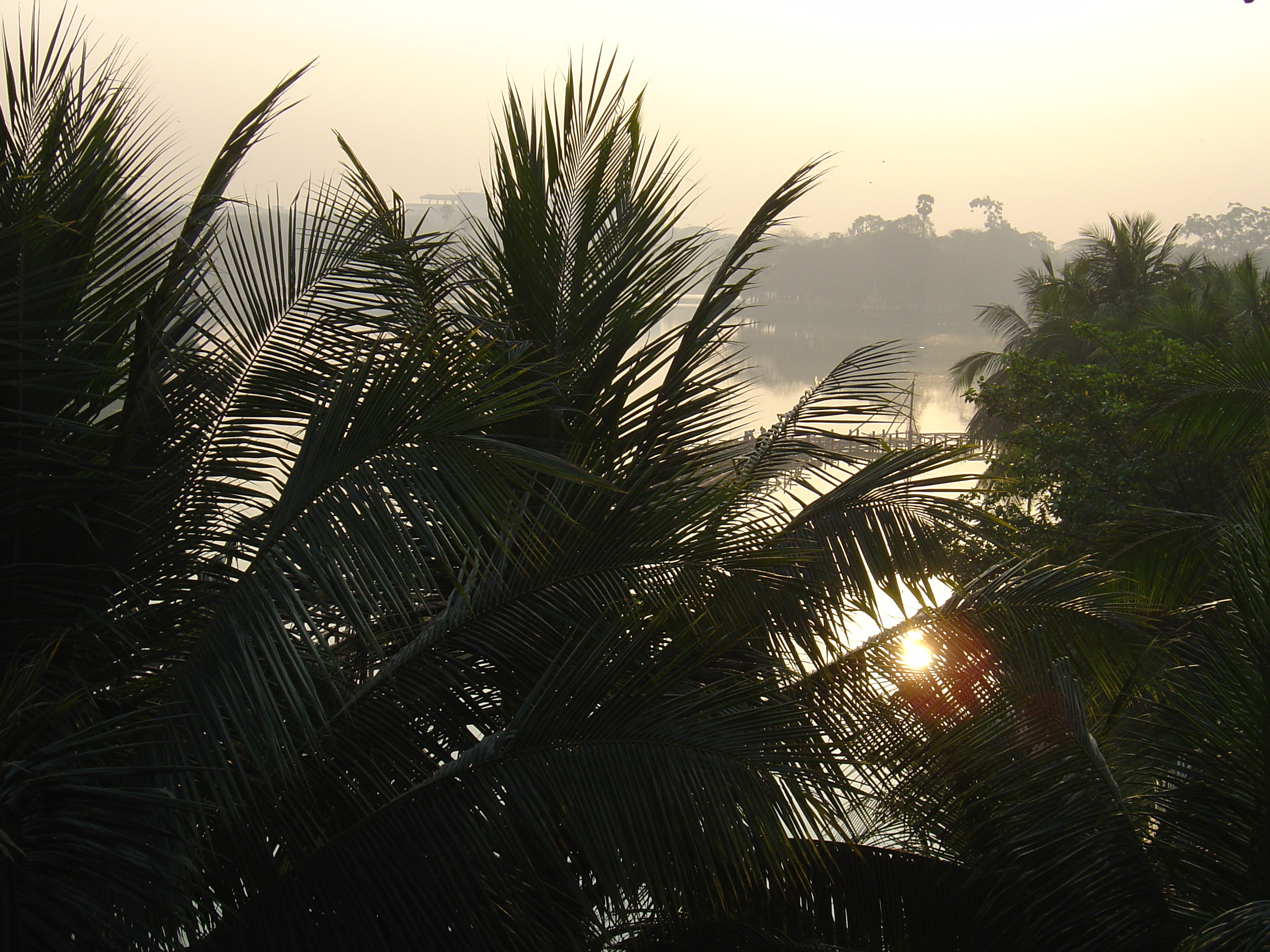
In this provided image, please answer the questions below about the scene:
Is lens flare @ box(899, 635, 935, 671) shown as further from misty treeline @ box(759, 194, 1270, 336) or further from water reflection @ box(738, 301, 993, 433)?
misty treeline @ box(759, 194, 1270, 336)

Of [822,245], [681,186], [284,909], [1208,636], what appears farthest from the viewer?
[822,245]

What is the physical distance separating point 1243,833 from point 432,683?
6.70ft

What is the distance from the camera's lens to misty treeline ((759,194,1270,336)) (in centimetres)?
5278

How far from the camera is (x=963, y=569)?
7293mm

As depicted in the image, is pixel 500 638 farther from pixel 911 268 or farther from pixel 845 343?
pixel 911 268

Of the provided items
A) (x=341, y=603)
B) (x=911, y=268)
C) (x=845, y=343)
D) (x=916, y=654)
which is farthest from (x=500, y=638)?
(x=911, y=268)

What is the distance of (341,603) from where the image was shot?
71.6 inches

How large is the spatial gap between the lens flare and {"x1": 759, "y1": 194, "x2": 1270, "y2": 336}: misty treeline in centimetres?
4430

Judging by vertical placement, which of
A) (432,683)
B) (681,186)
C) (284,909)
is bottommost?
(284,909)

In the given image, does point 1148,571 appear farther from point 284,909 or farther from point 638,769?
point 284,909

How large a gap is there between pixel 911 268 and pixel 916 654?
5706cm

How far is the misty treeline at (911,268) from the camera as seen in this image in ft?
173

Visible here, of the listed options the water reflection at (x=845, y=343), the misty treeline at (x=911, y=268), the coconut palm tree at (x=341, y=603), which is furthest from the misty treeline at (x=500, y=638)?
the misty treeline at (x=911, y=268)

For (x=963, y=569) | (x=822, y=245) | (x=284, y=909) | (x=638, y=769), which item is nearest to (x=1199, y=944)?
(x=638, y=769)
